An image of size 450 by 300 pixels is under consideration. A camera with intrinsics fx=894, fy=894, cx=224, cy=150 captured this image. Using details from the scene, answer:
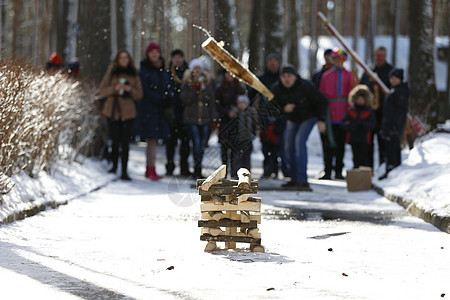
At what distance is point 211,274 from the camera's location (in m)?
6.24

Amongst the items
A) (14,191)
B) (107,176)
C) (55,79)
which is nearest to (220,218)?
(14,191)

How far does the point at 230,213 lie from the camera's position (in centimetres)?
746

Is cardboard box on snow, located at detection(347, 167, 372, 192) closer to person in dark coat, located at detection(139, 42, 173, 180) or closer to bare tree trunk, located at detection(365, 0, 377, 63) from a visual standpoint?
person in dark coat, located at detection(139, 42, 173, 180)

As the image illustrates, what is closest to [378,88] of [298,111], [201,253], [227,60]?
[298,111]

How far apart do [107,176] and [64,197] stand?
12.1ft

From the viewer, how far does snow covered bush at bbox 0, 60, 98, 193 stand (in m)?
9.26

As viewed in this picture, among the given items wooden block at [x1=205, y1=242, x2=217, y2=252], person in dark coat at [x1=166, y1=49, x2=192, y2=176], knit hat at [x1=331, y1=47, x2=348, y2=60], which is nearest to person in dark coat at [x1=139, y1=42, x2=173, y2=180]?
person in dark coat at [x1=166, y1=49, x2=192, y2=176]

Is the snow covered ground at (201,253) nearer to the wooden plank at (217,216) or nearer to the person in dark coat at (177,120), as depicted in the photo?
the wooden plank at (217,216)

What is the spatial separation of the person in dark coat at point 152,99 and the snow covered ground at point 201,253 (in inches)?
133

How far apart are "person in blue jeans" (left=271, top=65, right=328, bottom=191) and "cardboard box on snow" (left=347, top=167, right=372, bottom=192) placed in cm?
66

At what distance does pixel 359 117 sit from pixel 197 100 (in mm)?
2848

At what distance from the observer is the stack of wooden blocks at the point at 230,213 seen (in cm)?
735

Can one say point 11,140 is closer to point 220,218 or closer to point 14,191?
point 14,191

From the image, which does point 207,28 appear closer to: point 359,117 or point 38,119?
point 359,117
